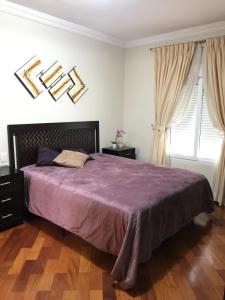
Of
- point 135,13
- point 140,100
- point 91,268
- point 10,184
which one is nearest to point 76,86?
point 140,100

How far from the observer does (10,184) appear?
9.62 ft

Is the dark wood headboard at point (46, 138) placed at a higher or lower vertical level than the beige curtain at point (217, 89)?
lower

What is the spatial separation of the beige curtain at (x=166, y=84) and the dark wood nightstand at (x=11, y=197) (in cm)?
243

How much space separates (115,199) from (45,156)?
5.13ft

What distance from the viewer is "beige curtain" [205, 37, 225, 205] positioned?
358 centimetres

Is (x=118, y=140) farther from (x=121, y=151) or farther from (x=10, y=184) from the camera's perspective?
(x=10, y=184)

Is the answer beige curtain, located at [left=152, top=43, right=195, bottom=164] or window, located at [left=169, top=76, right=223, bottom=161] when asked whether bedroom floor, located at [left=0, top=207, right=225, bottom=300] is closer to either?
window, located at [left=169, top=76, right=223, bottom=161]

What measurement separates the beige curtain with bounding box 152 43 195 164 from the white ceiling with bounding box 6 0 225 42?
0.36 m

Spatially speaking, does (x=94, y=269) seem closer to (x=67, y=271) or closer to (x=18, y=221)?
(x=67, y=271)

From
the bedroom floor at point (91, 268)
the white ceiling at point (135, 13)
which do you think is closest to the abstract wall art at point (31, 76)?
the white ceiling at point (135, 13)

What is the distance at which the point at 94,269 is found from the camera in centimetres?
228

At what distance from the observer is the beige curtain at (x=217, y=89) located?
3.58 metres

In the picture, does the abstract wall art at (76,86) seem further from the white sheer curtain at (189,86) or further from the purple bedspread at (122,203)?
the white sheer curtain at (189,86)

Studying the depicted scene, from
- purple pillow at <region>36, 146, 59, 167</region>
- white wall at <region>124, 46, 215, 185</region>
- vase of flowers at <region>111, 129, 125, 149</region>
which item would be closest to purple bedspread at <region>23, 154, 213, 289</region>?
purple pillow at <region>36, 146, 59, 167</region>
